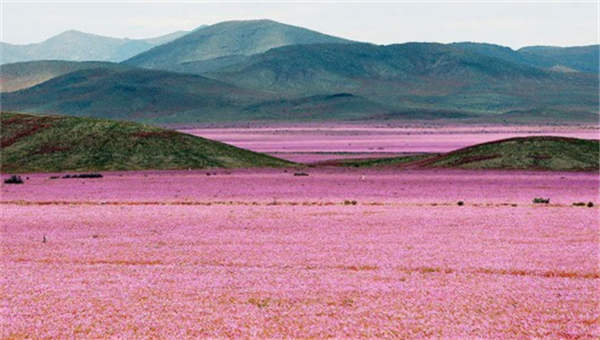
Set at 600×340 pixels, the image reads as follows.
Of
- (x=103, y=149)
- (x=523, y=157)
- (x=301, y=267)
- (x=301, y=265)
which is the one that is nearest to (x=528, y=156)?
(x=523, y=157)

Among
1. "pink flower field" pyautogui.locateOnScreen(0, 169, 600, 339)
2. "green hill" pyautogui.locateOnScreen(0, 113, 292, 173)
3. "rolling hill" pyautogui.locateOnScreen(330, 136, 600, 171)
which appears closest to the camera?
"pink flower field" pyautogui.locateOnScreen(0, 169, 600, 339)

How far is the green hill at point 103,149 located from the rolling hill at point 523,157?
36.9 ft

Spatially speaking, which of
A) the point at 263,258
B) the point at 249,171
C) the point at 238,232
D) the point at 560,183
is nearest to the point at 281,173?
the point at 249,171

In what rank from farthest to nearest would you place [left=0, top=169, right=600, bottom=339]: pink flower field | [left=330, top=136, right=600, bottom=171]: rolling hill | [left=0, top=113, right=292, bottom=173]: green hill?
[left=0, top=113, right=292, bottom=173]: green hill < [left=330, top=136, right=600, bottom=171]: rolling hill < [left=0, top=169, right=600, bottom=339]: pink flower field

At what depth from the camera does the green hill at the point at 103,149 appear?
74562 millimetres

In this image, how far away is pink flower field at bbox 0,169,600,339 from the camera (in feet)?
56.2

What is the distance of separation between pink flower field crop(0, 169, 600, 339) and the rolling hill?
2265cm

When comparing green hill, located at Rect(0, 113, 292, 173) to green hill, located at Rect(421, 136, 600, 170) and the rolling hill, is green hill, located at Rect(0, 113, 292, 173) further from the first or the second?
green hill, located at Rect(421, 136, 600, 170)

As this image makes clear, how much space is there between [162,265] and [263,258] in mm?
2899

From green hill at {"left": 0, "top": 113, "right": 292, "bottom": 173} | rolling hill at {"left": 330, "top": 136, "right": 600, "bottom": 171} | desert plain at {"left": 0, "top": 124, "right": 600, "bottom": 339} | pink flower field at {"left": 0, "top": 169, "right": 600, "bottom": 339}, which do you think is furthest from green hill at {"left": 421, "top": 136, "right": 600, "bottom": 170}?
pink flower field at {"left": 0, "top": 169, "right": 600, "bottom": 339}

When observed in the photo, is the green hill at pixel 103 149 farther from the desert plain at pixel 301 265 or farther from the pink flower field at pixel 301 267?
the pink flower field at pixel 301 267

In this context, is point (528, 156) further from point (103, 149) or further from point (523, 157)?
point (103, 149)

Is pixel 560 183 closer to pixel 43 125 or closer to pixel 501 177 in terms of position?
pixel 501 177

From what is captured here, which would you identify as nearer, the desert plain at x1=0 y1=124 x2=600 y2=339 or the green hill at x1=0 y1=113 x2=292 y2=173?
the desert plain at x1=0 y1=124 x2=600 y2=339
